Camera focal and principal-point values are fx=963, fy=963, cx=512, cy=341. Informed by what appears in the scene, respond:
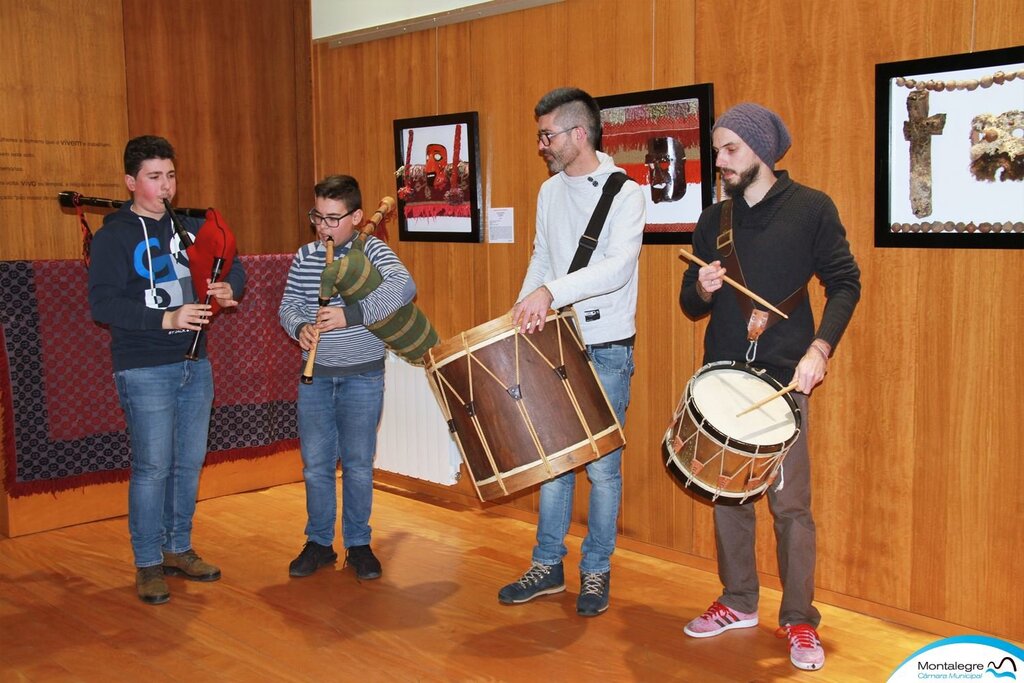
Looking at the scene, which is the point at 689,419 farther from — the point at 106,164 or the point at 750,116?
the point at 106,164

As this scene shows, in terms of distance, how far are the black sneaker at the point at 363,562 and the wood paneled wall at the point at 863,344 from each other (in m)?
1.08

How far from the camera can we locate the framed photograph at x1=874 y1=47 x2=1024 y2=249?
113 inches

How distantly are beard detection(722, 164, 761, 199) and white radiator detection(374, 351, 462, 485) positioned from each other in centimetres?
213

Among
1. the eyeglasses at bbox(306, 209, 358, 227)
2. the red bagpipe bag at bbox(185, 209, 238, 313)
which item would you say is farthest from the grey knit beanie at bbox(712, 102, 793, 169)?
the red bagpipe bag at bbox(185, 209, 238, 313)

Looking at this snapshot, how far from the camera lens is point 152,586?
137 inches

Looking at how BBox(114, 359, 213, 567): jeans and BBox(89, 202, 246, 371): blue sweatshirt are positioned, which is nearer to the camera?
BBox(89, 202, 246, 371): blue sweatshirt

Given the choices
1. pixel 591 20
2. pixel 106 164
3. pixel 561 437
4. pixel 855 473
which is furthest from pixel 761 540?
pixel 106 164

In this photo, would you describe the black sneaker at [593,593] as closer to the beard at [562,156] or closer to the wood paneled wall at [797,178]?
the wood paneled wall at [797,178]

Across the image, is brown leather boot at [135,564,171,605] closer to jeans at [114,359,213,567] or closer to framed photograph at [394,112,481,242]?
jeans at [114,359,213,567]

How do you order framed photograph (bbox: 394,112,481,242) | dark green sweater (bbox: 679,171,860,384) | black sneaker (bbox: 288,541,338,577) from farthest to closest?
1. framed photograph (bbox: 394,112,481,242)
2. black sneaker (bbox: 288,541,338,577)
3. dark green sweater (bbox: 679,171,860,384)

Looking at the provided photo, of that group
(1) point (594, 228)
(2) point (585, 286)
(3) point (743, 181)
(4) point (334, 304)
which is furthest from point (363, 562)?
(3) point (743, 181)

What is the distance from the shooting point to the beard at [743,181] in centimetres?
288

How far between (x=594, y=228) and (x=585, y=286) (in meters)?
0.24

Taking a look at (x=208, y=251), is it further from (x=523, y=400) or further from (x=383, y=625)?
(x=383, y=625)
